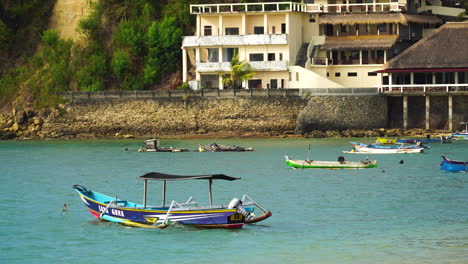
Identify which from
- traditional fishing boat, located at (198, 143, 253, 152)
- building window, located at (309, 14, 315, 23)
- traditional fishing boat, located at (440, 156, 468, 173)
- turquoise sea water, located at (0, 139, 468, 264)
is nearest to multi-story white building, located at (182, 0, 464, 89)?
building window, located at (309, 14, 315, 23)

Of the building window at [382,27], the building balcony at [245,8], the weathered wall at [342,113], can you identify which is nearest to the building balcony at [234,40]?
the building balcony at [245,8]

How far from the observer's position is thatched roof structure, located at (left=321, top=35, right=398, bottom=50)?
8181 centimetres

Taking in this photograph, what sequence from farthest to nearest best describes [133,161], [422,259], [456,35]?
[456,35]
[133,161]
[422,259]

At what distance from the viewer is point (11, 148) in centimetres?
7706

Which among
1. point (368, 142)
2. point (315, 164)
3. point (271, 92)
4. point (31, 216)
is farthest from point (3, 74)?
point (31, 216)

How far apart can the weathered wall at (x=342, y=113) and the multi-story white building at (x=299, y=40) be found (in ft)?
10.2

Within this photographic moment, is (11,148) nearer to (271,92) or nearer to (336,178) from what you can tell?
(271,92)

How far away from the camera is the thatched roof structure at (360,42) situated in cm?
8181

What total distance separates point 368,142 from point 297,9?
13777 mm

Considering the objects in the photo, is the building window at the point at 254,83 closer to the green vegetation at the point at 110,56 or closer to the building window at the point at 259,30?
the green vegetation at the point at 110,56

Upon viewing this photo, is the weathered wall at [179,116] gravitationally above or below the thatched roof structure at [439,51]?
below

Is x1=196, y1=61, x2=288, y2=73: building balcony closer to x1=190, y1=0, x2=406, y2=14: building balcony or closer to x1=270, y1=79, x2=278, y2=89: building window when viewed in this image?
x1=270, y1=79, x2=278, y2=89: building window

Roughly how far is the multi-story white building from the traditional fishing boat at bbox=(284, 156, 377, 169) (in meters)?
20.3

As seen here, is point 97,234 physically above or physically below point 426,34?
below
